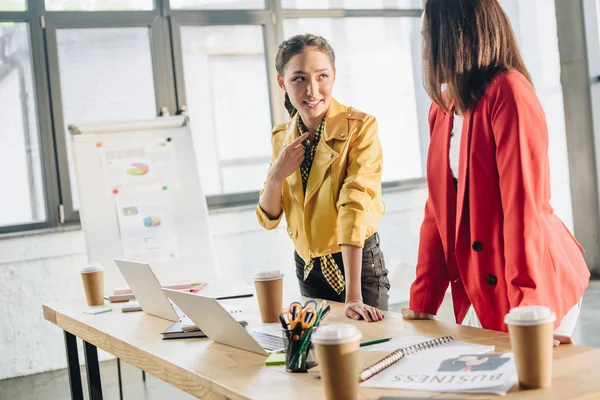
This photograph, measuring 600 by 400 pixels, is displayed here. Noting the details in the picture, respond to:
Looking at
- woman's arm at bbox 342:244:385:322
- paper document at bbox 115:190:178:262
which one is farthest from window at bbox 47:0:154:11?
woman's arm at bbox 342:244:385:322

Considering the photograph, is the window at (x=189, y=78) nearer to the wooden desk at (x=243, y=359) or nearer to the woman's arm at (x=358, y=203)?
the wooden desk at (x=243, y=359)

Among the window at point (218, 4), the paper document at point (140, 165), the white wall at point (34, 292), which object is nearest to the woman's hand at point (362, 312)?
the paper document at point (140, 165)

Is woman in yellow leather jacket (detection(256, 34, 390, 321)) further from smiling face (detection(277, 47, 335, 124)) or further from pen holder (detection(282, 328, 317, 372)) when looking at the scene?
pen holder (detection(282, 328, 317, 372))

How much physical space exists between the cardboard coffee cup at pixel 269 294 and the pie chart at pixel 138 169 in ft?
7.76

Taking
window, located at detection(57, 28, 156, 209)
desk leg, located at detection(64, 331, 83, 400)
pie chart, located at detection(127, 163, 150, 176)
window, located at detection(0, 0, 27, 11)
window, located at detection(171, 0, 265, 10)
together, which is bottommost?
desk leg, located at detection(64, 331, 83, 400)

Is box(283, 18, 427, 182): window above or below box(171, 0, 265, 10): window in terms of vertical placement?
below

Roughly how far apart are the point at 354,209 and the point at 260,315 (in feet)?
1.30

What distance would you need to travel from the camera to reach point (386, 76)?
6391 mm

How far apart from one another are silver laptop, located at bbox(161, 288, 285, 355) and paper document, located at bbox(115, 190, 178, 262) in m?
2.36

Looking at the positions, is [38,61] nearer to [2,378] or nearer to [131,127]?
[131,127]

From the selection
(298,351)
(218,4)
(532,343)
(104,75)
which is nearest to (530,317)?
(532,343)

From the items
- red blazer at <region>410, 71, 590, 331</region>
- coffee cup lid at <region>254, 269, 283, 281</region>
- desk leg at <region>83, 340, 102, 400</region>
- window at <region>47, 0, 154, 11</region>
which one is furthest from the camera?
window at <region>47, 0, 154, 11</region>

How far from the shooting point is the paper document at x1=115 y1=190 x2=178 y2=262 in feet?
13.6

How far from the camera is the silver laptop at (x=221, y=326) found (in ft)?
5.49
